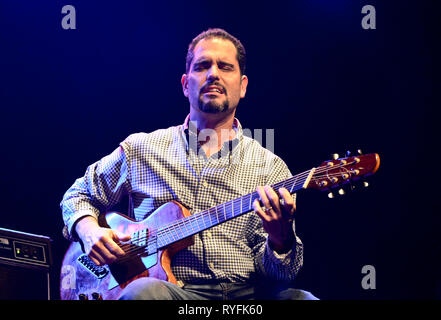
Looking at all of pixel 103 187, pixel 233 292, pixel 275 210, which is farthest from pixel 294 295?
pixel 103 187

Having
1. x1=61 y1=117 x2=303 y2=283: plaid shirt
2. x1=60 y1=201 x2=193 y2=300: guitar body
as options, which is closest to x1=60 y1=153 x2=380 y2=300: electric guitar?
x1=60 y1=201 x2=193 y2=300: guitar body

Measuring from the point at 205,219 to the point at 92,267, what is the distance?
67 centimetres

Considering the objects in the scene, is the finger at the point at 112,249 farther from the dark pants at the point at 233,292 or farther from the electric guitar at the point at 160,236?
the dark pants at the point at 233,292

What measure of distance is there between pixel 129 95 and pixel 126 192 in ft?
3.46

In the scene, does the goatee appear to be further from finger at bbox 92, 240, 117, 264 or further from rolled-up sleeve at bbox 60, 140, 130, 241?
finger at bbox 92, 240, 117, 264

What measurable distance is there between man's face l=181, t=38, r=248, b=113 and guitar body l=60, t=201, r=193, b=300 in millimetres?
650

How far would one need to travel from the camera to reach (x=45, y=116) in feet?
10.8

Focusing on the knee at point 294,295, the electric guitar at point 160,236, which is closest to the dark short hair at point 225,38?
the electric guitar at point 160,236

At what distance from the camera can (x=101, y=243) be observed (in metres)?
2.22

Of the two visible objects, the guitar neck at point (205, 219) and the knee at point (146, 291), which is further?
the guitar neck at point (205, 219)

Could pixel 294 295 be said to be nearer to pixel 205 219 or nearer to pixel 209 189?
pixel 205 219

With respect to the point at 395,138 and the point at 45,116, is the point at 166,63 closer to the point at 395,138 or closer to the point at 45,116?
the point at 45,116

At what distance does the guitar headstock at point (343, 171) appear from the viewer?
1.98 meters

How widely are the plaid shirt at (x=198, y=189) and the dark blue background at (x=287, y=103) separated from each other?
Answer: 2.49 feet
